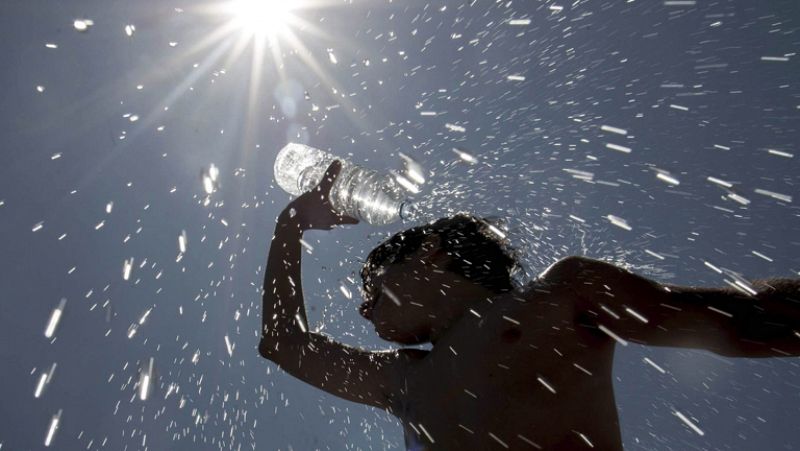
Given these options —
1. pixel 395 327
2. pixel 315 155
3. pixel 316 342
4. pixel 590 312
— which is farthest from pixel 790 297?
pixel 315 155

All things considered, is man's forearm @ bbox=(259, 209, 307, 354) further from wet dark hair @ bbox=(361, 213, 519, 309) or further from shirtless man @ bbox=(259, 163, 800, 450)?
wet dark hair @ bbox=(361, 213, 519, 309)

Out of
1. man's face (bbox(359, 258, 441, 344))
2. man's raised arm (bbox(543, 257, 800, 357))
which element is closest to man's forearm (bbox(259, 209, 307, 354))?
man's face (bbox(359, 258, 441, 344))

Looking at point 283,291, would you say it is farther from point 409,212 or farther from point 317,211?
point 409,212

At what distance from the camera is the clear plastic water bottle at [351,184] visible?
4.80 meters

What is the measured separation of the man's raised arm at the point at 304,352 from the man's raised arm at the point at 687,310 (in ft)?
3.46

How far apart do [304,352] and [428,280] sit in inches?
32.4

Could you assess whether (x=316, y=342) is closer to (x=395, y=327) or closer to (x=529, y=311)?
(x=395, y=327)

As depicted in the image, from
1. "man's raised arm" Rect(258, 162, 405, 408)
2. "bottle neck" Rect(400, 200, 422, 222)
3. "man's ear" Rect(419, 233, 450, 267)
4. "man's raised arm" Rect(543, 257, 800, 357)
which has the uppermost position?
"man's raised arm" Rect(543, 257, 800, 357)

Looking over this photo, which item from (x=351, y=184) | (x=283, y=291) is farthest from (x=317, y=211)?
(x=351, y=184)

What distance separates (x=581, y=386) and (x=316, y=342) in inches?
57.6

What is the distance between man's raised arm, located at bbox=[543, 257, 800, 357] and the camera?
1.48m

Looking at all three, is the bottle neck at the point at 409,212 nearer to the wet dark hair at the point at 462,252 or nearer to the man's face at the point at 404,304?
the wet dark hair at the point at 462,252

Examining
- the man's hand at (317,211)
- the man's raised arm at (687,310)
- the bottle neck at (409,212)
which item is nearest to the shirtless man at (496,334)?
the man's raised arm at (687,310)

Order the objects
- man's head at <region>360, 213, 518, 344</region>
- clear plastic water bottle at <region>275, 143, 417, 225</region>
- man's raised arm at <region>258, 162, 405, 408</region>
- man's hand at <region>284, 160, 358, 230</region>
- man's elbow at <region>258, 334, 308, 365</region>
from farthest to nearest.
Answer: clear plastic water bottle at <region>275, 143, 417, 225</region>
man's hand at <region>284, 160, 358, 230</region>
man's elbow at <region>258, 334, 308, 365</region>
man's raised arm at <region>258, 162, 405, 408</region>
man's head at <region>360, 213, 518, 344</region>
